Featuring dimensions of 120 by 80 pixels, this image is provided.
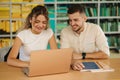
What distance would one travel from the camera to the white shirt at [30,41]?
2.82 m

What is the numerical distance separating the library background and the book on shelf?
9.25 ft

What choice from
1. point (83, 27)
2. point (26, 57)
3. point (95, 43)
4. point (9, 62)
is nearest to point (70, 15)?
point (83, 27)

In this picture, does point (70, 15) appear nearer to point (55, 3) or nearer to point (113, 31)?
point (55, 3)

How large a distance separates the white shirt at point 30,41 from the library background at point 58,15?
91.7 inches

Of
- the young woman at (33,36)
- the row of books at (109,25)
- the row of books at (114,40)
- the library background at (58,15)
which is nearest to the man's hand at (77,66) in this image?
the young woman at (33,36)

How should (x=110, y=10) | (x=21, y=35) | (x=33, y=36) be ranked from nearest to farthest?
(x=21, y=35)
(x=33, y=36)
(x=110, y=10)

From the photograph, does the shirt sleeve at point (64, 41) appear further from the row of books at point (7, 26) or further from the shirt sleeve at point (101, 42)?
the row of books at point (7, 26)

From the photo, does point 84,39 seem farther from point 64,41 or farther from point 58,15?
point 58,15

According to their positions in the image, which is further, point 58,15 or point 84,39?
point 58,15

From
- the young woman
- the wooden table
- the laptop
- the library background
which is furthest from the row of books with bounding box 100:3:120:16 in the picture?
the laptop

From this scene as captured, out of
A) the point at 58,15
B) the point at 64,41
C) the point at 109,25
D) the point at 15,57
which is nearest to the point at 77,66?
the point at 15,57

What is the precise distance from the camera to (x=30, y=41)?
2855mm

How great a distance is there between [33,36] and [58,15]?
254 cm

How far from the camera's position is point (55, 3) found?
5.29 m
